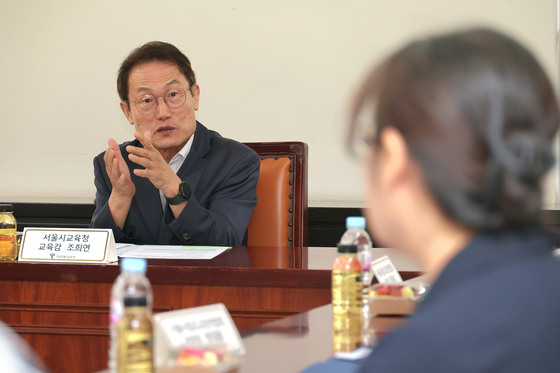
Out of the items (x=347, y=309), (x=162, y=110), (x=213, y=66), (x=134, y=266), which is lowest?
(x=347, y=309)

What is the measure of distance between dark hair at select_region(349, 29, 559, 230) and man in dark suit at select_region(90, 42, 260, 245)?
1.45 m

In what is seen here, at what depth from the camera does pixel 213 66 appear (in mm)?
3219

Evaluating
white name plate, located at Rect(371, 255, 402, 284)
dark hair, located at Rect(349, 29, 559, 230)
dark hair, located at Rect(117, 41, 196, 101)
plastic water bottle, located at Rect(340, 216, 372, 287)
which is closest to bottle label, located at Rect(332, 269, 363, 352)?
plastic water bottle, located at Rect(340, 216, 372, 287)

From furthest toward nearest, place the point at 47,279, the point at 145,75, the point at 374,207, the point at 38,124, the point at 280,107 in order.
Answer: the point at 38,124 < the point at 280,107 < the point at 145,75 < the point at 47,279 < the point at 374,207

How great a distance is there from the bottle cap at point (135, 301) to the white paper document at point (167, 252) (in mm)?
970

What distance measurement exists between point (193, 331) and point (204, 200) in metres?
1.41

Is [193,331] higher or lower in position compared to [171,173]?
lower

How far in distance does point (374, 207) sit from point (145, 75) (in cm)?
176

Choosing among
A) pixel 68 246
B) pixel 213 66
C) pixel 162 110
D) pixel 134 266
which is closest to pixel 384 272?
pixel 134 266

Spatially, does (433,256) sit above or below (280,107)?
below

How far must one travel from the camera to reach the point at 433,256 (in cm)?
49

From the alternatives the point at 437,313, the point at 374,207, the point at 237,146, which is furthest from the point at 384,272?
the point at 237,146

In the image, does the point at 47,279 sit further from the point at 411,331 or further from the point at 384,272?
the point at 411,331

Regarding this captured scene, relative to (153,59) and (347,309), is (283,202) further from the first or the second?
(347,309)
